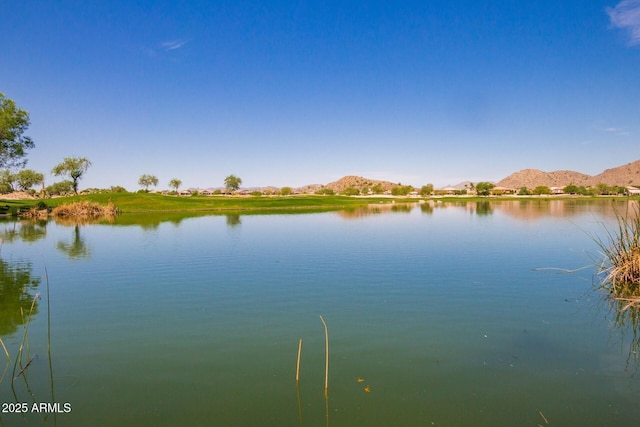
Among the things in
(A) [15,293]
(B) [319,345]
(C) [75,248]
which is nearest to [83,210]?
(C) [75,248]

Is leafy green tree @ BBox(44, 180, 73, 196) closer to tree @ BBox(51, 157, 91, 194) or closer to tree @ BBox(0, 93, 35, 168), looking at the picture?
tree @ BBox(51, 157, 91, 194)

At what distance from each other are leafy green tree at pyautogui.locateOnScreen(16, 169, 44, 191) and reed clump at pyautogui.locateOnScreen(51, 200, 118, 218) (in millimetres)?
111538

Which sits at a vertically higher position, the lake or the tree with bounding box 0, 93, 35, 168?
the tree with bounding box 0, 93, 35, 168

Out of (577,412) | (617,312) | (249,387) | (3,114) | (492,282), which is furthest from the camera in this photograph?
(3,114)

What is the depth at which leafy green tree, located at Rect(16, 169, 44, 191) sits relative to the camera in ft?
489

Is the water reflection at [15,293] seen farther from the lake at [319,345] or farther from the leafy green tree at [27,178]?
the leafy green tree at [27,178]

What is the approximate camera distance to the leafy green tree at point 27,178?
14900cm

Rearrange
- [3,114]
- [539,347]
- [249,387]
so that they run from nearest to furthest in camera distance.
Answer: [249,387]
[539,347]
[3,114]

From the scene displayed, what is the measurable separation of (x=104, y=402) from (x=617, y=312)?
583 inches

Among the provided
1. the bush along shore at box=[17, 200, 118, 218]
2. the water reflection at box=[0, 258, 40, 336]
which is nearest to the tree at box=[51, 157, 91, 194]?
the bush along shore at box=[17, 200, 118, 218]

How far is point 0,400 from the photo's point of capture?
740 centimetres

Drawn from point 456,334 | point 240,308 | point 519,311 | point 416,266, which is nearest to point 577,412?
point 456,334

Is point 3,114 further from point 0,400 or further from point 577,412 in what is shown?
point 577,412

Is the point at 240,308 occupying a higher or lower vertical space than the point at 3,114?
lower
